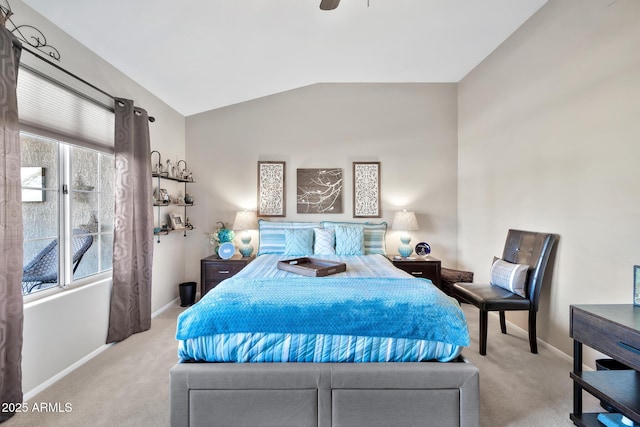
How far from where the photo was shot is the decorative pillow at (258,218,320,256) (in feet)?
12.1

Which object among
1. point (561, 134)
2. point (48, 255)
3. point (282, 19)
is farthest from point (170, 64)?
point (561, 134)

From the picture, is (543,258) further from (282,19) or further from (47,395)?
(47,395)

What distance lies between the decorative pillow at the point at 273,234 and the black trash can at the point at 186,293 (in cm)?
100

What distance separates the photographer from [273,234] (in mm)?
3746

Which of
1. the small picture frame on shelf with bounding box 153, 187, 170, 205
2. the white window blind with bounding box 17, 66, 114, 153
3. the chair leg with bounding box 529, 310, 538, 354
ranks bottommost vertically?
the chair leg with bounding box 529, 310, 538, 354

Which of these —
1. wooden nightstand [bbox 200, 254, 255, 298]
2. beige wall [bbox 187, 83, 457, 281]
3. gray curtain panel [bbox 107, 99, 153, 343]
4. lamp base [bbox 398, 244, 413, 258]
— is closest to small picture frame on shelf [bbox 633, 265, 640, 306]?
lamp base [bbox 398, 244, 413, 258]

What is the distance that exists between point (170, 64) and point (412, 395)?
11.1ft

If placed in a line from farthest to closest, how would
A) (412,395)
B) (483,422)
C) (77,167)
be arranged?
(77,167), (483,422), (412,395)

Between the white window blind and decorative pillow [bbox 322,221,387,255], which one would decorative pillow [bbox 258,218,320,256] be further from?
the white window blind

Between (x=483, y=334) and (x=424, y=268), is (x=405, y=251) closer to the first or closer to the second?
(x=424, y=268)

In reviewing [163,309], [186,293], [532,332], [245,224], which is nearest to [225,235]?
[245,224]

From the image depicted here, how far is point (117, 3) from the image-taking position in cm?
200

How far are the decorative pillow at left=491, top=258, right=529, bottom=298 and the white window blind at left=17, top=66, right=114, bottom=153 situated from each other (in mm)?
3898

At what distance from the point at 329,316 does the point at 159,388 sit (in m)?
1.40
